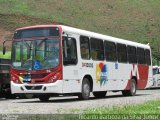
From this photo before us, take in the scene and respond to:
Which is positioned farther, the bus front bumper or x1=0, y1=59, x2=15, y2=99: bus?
x1=0, y1=59, x2=15, y2=99: bus

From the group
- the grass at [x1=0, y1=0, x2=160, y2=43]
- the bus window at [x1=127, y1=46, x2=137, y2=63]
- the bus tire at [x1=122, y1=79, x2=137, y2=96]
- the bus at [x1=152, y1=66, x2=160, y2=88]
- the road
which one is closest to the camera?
the road

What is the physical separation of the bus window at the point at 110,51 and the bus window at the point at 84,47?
6.75ft

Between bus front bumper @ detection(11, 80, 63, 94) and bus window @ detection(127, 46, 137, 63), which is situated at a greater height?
bus window @ detection(127, 46, 137, 63)

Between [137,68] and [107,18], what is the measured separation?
42.6 meters


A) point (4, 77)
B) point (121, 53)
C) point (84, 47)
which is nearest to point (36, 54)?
point (84, 47)

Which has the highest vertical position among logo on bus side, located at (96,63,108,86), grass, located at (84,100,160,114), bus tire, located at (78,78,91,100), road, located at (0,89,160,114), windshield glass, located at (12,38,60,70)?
windshield glass, located at (12,38,60,70)

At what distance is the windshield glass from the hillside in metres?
37.2

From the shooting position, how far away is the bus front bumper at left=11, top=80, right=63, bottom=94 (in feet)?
65.9

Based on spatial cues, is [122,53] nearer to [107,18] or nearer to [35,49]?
[35,49]

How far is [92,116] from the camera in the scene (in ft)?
38.9

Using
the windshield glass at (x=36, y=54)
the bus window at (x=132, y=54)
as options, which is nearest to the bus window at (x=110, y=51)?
the bus window at (x=132, y=54)

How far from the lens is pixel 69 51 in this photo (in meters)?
20.8

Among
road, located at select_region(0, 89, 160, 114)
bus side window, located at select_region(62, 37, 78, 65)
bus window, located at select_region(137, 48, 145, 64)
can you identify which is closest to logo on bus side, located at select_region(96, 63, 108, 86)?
road, located at select_region(0, 89, 160, 114)

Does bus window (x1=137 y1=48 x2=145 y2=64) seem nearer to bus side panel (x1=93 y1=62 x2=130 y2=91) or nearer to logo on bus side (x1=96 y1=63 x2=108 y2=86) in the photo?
bus side panel (x1=93 y1=62 x2=130 y2=91)
